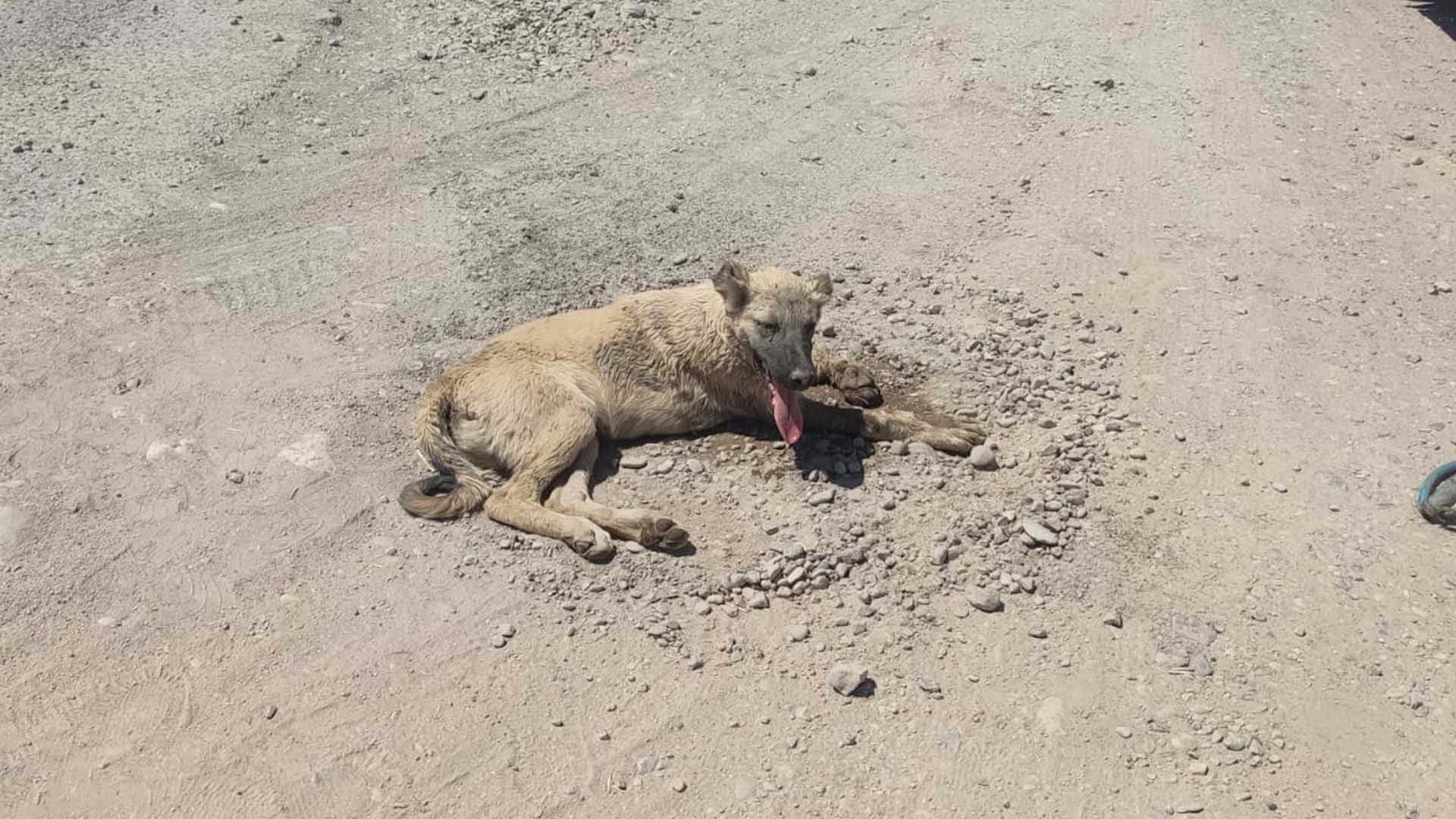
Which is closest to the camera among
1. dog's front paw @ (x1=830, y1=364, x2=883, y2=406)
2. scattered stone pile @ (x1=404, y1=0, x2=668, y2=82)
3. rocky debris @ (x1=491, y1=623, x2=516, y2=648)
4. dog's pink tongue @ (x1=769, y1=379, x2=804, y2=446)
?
rocky debris @ (x1=491, y1=623, x2=516, y2=648)

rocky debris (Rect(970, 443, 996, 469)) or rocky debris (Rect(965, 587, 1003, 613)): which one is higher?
rocky debris (Rect(970, 443, 996, 469))

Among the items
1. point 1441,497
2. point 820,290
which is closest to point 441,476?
point 820,290

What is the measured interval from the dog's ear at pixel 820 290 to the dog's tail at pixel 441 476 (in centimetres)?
246

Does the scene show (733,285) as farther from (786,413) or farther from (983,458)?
(983,458)

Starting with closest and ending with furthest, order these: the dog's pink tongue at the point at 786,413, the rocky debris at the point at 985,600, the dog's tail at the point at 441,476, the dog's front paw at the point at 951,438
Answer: the rocky debris at the point at 985,600 → the dog's tail at the point at 441,476 → the dog's pink tongue at the point at 786,413 → the dog's front paw at the point at 951,438

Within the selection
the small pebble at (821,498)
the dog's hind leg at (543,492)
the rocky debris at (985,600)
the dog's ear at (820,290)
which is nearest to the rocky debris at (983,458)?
the small pebble at (821,498)

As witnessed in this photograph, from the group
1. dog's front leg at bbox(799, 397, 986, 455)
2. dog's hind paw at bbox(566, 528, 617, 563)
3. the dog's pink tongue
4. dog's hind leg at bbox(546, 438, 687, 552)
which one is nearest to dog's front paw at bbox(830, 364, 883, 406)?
dog's front leg at bbox(799, 397, 986, 455)

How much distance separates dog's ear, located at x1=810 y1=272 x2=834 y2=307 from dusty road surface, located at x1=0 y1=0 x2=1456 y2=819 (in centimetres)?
103

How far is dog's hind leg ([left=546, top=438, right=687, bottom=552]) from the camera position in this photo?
268 inches

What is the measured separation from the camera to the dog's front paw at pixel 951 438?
761 cm

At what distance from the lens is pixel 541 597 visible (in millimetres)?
6523

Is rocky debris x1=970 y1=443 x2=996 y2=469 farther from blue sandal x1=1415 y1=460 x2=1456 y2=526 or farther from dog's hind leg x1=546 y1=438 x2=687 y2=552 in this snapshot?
blue sandal x1=1415 y1=460 x2=1456 y2=526

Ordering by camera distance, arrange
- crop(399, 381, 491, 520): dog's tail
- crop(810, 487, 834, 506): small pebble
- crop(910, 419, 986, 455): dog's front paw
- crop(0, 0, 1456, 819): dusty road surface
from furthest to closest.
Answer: crop(910, 419, 986, 455): dog's front paw
crop(810, 487, 834, 506): small pebble
crop(399, 381, 491, 520): dog's tail
crop(0, 0, 1456, 819): dusty road surface

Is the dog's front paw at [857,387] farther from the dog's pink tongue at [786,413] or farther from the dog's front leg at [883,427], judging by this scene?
the dog's pink tongue at [786,413]
